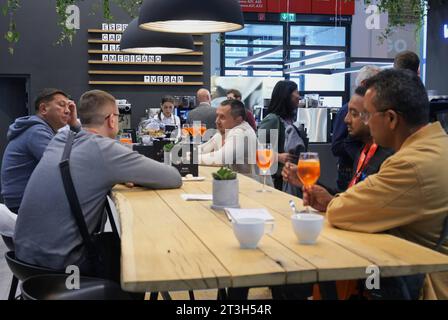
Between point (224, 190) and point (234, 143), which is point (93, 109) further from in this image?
point (234, 143)

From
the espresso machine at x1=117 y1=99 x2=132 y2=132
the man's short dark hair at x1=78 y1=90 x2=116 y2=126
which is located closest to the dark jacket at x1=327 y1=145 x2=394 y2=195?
the man's short dark hair at x1=78 y1=90 x2=116 y2=126

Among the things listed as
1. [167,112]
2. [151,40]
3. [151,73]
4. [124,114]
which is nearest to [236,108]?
[151,40]

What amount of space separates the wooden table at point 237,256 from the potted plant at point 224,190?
0.19m

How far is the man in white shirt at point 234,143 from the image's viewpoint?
447 cm

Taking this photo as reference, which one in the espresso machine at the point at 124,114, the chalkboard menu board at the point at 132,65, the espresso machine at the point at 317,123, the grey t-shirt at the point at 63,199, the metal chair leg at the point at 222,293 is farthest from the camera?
the chalkboard menu board at the point at 132,65

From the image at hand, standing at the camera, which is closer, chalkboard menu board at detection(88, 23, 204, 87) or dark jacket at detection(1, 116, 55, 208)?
dark jacket at detection(1, 116, 55, 208)

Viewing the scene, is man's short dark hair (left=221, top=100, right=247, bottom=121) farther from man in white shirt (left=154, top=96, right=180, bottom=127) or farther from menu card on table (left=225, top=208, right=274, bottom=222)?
man in white shirt (left=154, top=96, right=180, bottom=127)

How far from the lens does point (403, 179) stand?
1.97 metres

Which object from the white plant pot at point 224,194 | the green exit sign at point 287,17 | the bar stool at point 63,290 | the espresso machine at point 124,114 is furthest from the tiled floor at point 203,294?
the green exit sign at point 287,17

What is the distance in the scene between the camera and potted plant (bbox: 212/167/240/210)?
253 centimetres

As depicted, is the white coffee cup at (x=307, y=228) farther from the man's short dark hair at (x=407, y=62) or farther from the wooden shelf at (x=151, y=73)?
the wooden shelf at (x=151, y=73)

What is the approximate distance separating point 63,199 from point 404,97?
150 centimetres

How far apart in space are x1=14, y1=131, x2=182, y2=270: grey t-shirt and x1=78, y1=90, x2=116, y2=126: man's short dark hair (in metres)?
0.33
